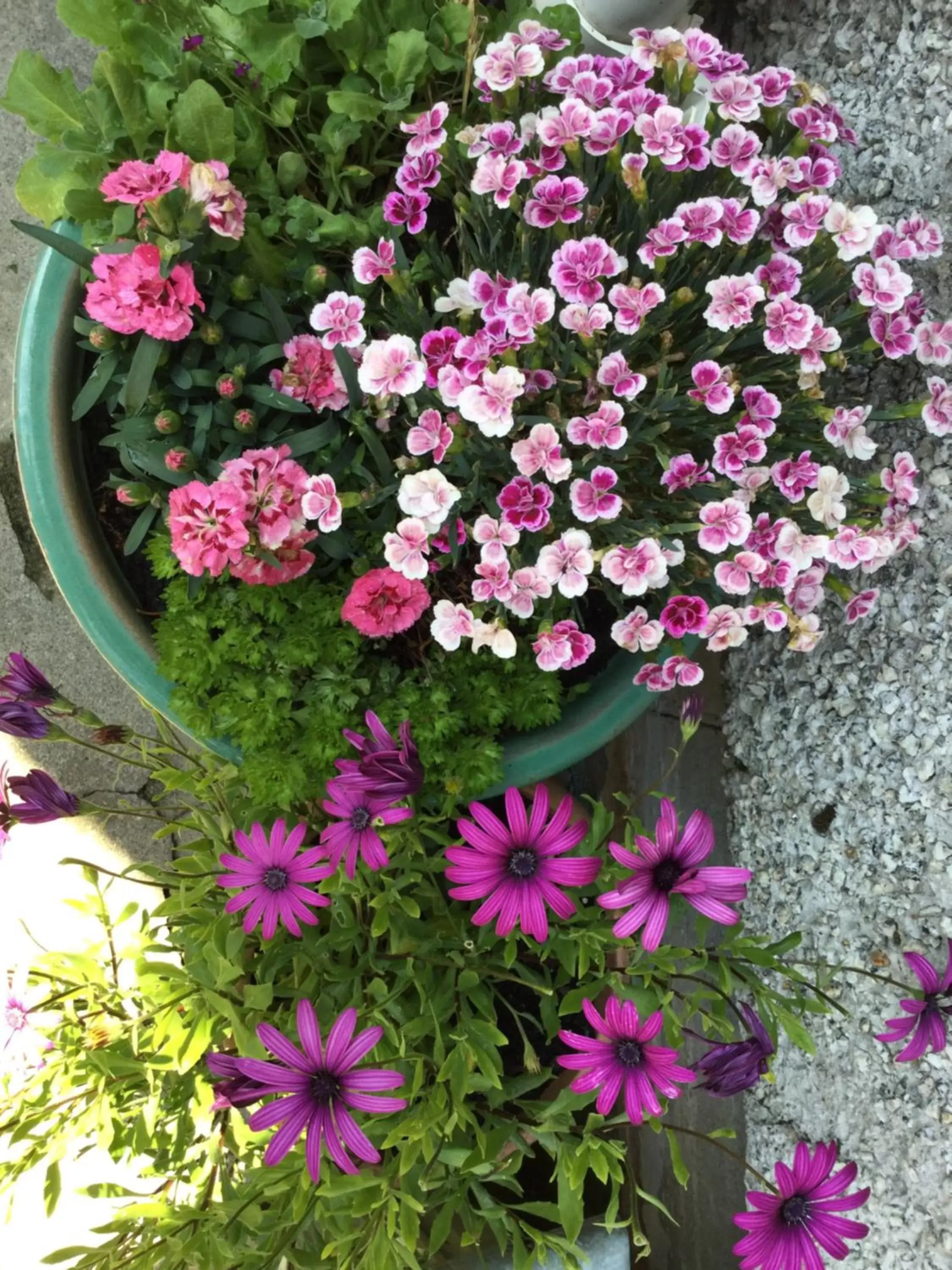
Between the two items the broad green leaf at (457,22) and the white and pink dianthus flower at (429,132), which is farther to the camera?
A: the broad green leaf at (457,22)

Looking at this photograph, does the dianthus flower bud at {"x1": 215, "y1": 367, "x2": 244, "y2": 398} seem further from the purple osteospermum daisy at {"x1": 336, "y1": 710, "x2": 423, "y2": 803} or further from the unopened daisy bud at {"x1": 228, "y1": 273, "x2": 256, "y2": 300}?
the purple osteospermum daisy at {"x1": 336, "y1": 710, "x2": 423, "y2": 803}

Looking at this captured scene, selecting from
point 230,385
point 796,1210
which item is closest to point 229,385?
point 230,385

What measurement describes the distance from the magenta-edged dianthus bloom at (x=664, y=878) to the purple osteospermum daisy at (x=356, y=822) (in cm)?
21

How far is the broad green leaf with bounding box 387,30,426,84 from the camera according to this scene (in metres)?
1.07

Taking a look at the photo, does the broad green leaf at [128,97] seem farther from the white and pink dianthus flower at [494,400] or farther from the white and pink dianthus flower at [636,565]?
the white and pink dianthus flower at [636,565]

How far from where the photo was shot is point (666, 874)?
31.5 inches

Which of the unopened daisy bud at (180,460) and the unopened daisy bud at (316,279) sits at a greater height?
the unopened daisy bud at (316,279)

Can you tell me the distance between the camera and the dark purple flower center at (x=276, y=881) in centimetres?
87

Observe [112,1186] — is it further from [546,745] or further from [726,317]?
[726,317]

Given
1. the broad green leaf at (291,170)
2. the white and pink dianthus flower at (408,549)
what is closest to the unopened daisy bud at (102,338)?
the broad green leaf at (291,170)

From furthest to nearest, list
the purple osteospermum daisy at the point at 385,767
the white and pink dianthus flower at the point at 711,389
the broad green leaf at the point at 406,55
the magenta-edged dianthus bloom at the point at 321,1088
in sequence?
the broad green leaf at the point at 406,55 < the white and pink dianthus flower at the point at 711,389 < the purple osteospermum daisy at the point at 385,767 < the magenta-edged dianthus bloom at the point at 321,1088

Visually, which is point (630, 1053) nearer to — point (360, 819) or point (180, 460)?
point (360, 819)

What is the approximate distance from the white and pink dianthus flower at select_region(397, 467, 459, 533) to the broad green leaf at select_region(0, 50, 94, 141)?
2.02 feet

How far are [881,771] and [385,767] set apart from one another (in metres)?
0.66
